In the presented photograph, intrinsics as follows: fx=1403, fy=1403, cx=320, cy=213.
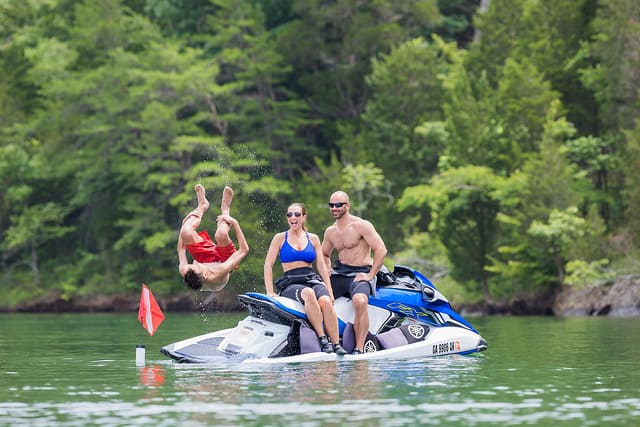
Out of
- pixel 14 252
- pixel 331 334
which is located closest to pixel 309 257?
pixel 331 334

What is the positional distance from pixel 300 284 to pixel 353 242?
118cm

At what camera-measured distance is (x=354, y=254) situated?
19031 millimetres

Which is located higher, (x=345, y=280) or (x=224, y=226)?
(x=224, y=226)

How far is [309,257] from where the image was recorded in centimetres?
1828

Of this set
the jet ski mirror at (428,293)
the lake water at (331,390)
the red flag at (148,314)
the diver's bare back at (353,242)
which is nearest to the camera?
the lake water at (331,390)

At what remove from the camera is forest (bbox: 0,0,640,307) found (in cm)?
4616

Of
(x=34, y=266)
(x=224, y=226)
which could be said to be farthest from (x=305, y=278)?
(x=34, y=266)

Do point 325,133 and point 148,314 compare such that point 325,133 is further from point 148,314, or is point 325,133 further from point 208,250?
point 148,314

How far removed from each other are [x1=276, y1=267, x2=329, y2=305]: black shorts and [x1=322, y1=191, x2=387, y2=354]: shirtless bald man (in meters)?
0.61

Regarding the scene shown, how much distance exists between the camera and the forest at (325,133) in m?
46.2

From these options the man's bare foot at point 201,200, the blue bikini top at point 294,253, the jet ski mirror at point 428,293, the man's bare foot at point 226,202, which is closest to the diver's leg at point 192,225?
the man's bare foot at point 201,200

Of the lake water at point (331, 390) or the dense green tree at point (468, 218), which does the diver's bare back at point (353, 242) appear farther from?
the dense green tree at point (468, 218)

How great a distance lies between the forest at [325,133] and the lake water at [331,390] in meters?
22.3

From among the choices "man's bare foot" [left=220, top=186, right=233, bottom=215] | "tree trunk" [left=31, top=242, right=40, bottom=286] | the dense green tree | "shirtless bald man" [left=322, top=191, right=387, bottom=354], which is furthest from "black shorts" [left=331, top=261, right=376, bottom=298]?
"tree trunk" [left=31, top=242, right=40, bottom=286]
